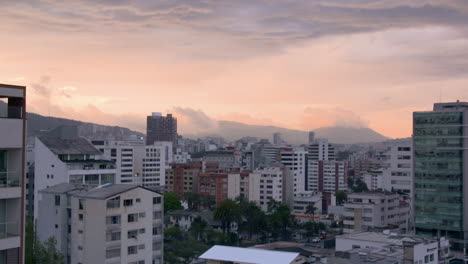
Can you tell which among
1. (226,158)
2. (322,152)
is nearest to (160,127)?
(226,158)

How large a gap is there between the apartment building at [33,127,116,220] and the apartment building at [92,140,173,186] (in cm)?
1691

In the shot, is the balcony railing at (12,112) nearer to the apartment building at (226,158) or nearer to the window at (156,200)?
the window at (156,200)

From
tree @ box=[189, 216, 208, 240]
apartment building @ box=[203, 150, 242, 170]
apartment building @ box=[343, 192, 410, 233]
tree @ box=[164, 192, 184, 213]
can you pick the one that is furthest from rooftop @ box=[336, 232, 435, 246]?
apartment building @ box=[203, 150, 242, 170]

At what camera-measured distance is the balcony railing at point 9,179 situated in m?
5.06

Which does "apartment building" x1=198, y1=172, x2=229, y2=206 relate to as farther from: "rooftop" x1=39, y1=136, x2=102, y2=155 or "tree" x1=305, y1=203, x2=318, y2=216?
"rooftop" x1=39, y1=136, x2=102, y2=155

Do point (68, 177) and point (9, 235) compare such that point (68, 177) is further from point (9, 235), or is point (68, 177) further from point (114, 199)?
point (9, 235)

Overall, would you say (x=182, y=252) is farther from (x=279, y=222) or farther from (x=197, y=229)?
(x=279, y=222)

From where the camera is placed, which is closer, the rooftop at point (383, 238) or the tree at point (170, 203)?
the rooftop at point (383, 238)

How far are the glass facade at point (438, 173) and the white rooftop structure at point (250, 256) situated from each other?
15945mm

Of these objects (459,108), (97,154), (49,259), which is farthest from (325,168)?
(49,259)

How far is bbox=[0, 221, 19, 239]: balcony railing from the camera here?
5.03 m

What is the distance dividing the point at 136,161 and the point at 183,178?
14.9 ft

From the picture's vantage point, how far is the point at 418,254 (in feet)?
55.4

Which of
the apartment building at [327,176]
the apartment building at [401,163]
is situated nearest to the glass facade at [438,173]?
the apartment building at [401,163]
